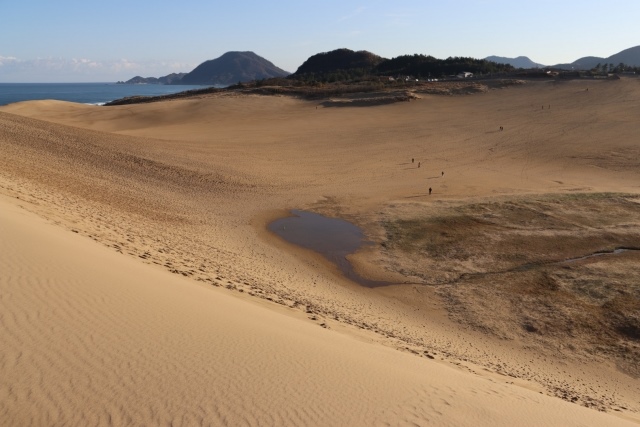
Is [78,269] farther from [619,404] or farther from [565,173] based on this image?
[565,173]

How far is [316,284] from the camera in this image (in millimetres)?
15383

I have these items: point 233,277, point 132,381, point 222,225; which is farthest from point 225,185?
point 132,381

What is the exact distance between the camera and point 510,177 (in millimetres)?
30109

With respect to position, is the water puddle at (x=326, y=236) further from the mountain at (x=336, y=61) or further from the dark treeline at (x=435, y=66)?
the mountain at (x=336, y=61)

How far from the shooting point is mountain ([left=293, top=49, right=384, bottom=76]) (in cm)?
12212

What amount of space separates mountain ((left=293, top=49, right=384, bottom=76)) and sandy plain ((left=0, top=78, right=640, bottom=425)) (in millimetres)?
88166

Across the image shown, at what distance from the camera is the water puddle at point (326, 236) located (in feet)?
57.9

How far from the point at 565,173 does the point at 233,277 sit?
24364 mm

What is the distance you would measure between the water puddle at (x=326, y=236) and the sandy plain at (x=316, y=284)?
1.82 feet

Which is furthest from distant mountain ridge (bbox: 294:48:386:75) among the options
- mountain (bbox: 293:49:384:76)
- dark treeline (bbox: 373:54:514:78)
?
dark treeline (bbox: 373:54:514:78)

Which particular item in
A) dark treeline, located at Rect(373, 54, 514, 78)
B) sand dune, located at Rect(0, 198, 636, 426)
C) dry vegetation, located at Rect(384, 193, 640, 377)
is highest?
dark treeline, located at Rect(373, 54, 514, 78)

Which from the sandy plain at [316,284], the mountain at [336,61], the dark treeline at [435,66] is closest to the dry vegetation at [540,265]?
the sandy plain at [316,284]

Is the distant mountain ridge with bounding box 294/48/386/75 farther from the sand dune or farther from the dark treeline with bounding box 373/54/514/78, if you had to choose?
the sand dune

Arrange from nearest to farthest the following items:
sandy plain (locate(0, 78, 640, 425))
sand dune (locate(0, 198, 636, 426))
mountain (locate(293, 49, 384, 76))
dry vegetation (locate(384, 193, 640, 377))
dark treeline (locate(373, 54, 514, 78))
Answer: sand dune (locate(0, 198, 636, 426)), sandy plain (locate(0, 78, 640, 425)), dry vegetation (locate(384, 193, 640, 377)), dark treeline (locate(373, 54, 514, 78)), mountain (locate(293, 49, 384, 76))
